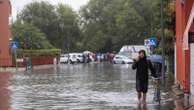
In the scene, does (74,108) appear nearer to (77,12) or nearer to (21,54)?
(21,54)

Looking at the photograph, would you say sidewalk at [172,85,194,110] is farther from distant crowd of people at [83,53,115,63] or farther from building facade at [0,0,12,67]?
distant crowd of people at [83,53,115,63]

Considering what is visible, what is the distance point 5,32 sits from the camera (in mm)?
67438

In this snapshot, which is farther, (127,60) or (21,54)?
(127,60)

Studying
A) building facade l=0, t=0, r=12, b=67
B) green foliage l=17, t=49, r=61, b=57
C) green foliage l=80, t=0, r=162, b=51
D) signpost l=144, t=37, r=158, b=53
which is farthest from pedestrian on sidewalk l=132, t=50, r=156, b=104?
green foliage l=80, t=0, r=162, b=51

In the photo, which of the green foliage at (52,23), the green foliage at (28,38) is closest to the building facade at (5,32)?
the green foliage at (28,38)

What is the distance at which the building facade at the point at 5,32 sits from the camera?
65.5 meters

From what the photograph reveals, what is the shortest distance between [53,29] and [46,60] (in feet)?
116

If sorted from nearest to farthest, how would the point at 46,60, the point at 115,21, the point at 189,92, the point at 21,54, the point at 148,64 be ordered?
1. the point at 148,64
2. the point at 189,92
3. the point at 21,54
4. the point at 46,60
5. the point at 115,21

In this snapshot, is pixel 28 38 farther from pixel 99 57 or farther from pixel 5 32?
pixel 5 32

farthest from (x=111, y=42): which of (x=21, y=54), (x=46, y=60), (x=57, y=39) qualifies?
(x=21, y=54)

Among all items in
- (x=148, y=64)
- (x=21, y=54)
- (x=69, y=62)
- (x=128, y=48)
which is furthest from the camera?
(x=69, y=62)

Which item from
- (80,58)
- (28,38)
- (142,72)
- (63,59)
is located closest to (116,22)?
(80,58)

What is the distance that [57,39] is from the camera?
11894cm

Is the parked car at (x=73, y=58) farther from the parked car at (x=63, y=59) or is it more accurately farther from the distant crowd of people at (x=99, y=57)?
the distant crowd of people at (x=99, y=57)
